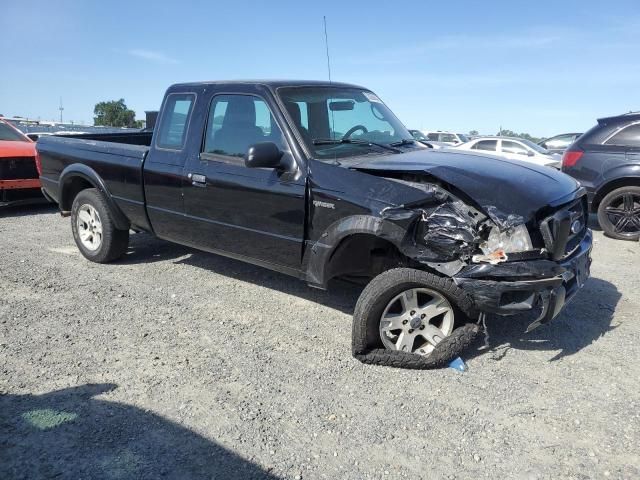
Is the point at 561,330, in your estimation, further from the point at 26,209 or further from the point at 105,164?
the point at 26,209

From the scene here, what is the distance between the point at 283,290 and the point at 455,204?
2247 mm

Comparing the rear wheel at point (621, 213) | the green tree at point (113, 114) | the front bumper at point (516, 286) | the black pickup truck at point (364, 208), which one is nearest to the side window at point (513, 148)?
the rear wheel at point (621, 213)

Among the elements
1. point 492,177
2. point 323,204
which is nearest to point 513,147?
point 492,177

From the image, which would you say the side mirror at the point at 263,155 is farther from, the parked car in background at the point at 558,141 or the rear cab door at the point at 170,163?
the parked car in background at the point at 558,141

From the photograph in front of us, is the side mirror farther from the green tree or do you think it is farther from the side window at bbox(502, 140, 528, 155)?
the green tree

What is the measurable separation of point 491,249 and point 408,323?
770mm

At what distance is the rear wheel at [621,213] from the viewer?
754 cm

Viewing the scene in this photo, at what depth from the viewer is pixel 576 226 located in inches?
159

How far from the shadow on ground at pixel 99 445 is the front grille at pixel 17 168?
6356 mm

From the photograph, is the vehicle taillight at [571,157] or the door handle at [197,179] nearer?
the door handle at [197,179]

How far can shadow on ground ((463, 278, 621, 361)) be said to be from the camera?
398 cm

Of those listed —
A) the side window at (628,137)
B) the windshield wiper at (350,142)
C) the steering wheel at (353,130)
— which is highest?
the side window at (628,137)

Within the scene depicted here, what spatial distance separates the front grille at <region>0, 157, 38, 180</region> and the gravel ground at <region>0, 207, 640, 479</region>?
4145 mm

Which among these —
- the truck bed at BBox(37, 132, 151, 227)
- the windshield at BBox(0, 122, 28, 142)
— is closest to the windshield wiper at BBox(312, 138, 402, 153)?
the truck bed at BBox(37, 132, 151, 227)
